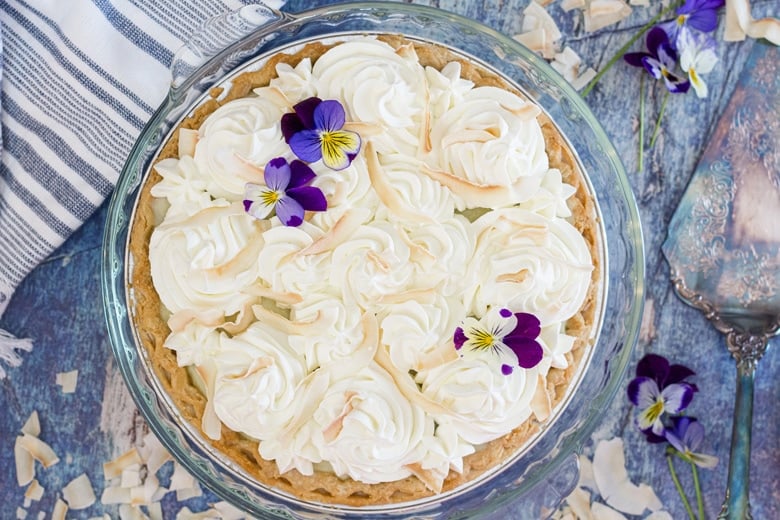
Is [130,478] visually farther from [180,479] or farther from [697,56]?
[697,56]

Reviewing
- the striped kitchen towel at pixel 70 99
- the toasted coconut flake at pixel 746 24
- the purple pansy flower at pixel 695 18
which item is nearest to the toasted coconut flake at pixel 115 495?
the striped kitchen towel at pixel 70 99

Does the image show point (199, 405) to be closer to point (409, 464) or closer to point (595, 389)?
point (409, 464)

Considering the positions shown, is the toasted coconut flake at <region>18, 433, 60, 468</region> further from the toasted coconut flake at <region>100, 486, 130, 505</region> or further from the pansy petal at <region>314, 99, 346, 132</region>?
the pansy petal at <region>314, 99, 346, 132</region>

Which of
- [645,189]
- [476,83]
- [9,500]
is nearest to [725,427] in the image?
[645,189]

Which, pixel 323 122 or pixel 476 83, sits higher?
pixel 476 83

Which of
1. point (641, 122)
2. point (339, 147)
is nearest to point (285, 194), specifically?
point (339, 147)

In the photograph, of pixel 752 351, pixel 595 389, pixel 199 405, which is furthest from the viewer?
pixel 752 351

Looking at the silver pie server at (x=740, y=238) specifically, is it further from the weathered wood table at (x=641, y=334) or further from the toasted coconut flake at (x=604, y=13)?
the toasted coconut flake at (x=604, y=13)

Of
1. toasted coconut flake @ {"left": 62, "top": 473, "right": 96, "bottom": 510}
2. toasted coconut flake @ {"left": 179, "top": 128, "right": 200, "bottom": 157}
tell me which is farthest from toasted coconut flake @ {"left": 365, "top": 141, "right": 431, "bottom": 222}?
toasted coconut flake @ {"left": 62, "top": 473, "right": 96, "bottom": 510}
